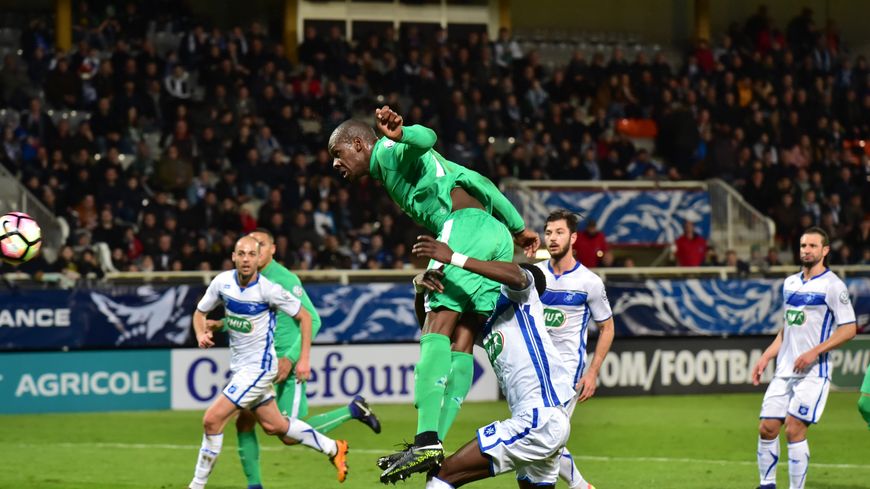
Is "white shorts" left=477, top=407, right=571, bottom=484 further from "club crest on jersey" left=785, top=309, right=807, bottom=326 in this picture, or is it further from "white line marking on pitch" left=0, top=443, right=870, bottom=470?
"white line marking on pitch" left=0, top=443, right=870, bottom=470

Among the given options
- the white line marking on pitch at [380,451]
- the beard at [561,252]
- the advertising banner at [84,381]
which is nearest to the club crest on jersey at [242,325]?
the beard at [561,252]

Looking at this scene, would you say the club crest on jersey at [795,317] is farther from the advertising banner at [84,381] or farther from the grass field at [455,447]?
the advertising banner at [84,381]

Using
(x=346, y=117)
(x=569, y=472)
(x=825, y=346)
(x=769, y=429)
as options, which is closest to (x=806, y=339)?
(x=825, y=346)

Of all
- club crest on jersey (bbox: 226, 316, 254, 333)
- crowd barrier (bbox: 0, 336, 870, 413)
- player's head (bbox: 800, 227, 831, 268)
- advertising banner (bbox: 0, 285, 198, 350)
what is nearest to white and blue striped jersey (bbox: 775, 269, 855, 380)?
player's head (bbox: 800, 227, 831, 268)

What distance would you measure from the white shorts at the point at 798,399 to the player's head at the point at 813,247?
0.91 metres

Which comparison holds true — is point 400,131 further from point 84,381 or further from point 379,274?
point 379,274

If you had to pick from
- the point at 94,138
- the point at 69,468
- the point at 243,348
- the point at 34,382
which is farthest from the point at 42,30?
the point at 243,348

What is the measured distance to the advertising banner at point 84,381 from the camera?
53.9ft

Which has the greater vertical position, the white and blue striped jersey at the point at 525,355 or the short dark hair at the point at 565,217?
the short dark hair at the point at 565,217

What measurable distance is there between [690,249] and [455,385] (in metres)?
14.3

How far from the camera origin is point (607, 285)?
18.6 m

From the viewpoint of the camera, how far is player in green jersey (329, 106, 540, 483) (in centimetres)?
675

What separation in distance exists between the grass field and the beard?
7.06ft

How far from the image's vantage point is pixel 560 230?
367 inches
